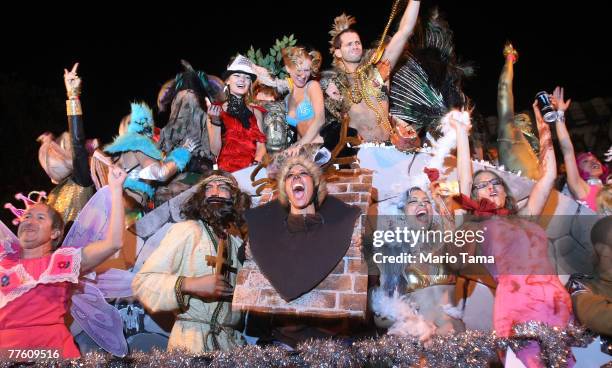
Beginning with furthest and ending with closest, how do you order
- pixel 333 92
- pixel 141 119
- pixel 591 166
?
pixel 141 119
pixel 591 166
pixel 333 92

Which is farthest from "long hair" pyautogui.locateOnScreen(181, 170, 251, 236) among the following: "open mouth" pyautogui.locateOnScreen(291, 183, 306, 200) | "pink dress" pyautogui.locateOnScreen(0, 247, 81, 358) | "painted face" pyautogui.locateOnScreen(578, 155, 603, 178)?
"painted face" pyautogui.locateOnScreen(578, 155, 603, 178)

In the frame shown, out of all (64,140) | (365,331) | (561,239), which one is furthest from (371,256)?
(64,140)

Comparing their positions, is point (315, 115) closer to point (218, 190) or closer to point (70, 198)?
point (218, 190)

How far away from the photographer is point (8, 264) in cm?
435

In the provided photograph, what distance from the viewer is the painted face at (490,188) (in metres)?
4.27

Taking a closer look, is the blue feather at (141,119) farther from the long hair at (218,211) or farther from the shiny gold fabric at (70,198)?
the long hair at (218,211)

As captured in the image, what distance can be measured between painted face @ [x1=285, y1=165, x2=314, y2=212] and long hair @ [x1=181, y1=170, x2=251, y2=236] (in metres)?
0.40

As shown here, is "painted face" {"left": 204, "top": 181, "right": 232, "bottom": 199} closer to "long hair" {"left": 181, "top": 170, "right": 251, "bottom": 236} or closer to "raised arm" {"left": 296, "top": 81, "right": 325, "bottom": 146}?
"long hair" {"left": 181, "top": 170, "right": 251, "bottom": 236}

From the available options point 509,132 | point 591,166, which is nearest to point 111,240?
point 509,132

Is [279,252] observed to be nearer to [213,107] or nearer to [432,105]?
[213,107]

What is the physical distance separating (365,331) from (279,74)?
270cm

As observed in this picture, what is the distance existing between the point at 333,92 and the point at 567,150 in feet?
5.83

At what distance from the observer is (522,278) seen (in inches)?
156

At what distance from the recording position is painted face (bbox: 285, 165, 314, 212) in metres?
4.16
